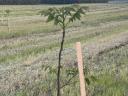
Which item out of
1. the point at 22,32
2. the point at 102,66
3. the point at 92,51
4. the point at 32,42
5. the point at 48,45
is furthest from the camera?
the point at 22,32

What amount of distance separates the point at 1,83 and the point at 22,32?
20740mm

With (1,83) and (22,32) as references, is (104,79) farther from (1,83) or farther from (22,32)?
(22,32)

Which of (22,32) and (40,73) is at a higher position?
(40,73)

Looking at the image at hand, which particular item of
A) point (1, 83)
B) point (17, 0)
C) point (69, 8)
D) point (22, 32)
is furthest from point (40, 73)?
point (17, 0)

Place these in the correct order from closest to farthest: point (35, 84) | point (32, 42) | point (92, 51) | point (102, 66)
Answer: point (35, 84), point (102, 66), point (92, 51), point (32, 42)

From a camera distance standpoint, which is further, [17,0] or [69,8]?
[17,0]

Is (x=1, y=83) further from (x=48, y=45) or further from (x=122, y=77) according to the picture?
(x=48, y=45)

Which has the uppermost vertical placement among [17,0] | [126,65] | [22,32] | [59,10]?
[59,10]

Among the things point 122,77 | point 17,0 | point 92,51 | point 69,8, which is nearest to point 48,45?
point 92,51

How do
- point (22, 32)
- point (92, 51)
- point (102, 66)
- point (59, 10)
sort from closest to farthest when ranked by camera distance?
point (59, 10)
point (102, 66)
point (92, 51)
point (22, 32)

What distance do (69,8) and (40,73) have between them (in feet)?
19.4

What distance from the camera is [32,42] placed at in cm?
2394

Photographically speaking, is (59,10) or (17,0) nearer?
(59,10)

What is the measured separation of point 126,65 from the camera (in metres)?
13.7
